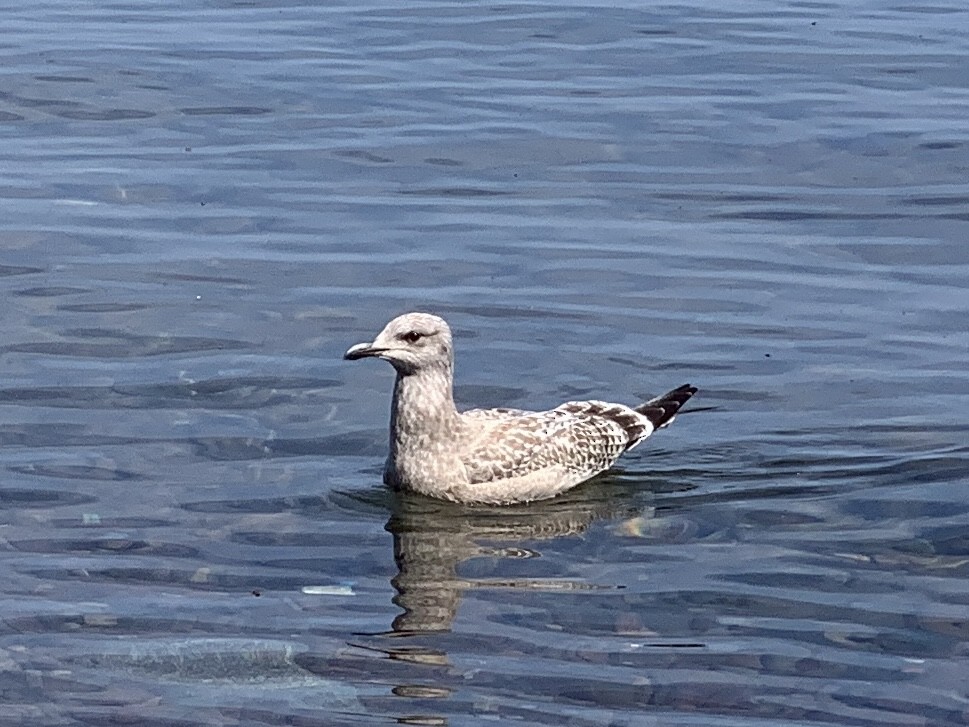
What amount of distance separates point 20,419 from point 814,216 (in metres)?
7.16

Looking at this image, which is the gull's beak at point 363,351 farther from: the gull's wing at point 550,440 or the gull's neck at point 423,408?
the gull's wing at point 550,440

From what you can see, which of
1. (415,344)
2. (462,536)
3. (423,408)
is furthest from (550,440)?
(462,536)

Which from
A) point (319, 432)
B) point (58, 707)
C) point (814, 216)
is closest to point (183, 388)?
point (319, 432)

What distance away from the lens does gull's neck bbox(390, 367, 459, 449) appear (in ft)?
38.9

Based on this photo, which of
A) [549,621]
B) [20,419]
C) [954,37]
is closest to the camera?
[549,621]

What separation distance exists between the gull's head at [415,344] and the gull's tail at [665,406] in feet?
4.32

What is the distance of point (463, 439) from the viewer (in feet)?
39.3

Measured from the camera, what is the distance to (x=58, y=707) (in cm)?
886

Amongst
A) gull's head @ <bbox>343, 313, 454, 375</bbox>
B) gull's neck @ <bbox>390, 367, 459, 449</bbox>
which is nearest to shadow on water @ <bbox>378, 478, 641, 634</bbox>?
gull's neck @ <bbox>390, 367, 459, 449</bbox>

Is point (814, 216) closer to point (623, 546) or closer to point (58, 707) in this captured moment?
point (623, 546)

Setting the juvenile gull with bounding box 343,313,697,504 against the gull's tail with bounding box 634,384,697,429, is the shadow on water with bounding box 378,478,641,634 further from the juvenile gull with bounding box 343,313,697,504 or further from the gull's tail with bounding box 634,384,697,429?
the gull's tail with bounding box 634,384,697,429

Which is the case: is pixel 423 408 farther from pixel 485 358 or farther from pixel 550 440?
pixel 485 358

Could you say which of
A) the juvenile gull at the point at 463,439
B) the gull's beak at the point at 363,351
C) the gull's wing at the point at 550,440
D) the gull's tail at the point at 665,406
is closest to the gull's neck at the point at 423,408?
the juvenile gull at the point at 463,439

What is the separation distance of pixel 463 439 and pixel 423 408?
0.31 meters
